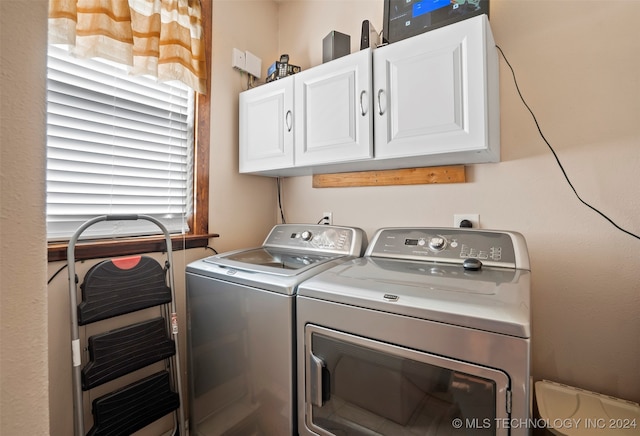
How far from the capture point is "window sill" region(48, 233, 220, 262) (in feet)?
4.04

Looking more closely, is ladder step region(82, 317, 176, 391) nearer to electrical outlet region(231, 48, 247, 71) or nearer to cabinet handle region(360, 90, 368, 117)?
cabinet handle region(360, 90, 368, 117)

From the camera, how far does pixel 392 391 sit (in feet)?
2.99

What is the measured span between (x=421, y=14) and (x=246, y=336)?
1705mm

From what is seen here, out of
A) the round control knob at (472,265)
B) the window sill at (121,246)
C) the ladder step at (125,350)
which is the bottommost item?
the ladder step at (125,350)

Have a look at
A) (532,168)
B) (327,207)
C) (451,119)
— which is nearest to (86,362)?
(327,207)

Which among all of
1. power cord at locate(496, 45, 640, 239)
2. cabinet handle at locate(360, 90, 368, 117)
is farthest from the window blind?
power cord at locate(496, 45, 640, 239)

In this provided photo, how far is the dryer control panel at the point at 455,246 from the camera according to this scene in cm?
120

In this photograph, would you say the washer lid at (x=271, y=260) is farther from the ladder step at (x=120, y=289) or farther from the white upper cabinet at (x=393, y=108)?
the white upper cabinet at (x=393, y=108)

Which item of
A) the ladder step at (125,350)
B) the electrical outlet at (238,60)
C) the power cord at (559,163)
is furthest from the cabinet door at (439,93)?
the ladder step at (125,350)

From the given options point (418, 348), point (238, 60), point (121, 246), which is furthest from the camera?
point (238, 60)

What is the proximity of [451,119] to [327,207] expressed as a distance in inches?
40.7

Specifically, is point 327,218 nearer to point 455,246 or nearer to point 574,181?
point 455,246

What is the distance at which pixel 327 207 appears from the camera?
2.06 meters

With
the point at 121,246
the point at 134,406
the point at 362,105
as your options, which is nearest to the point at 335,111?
the point at 362,105
